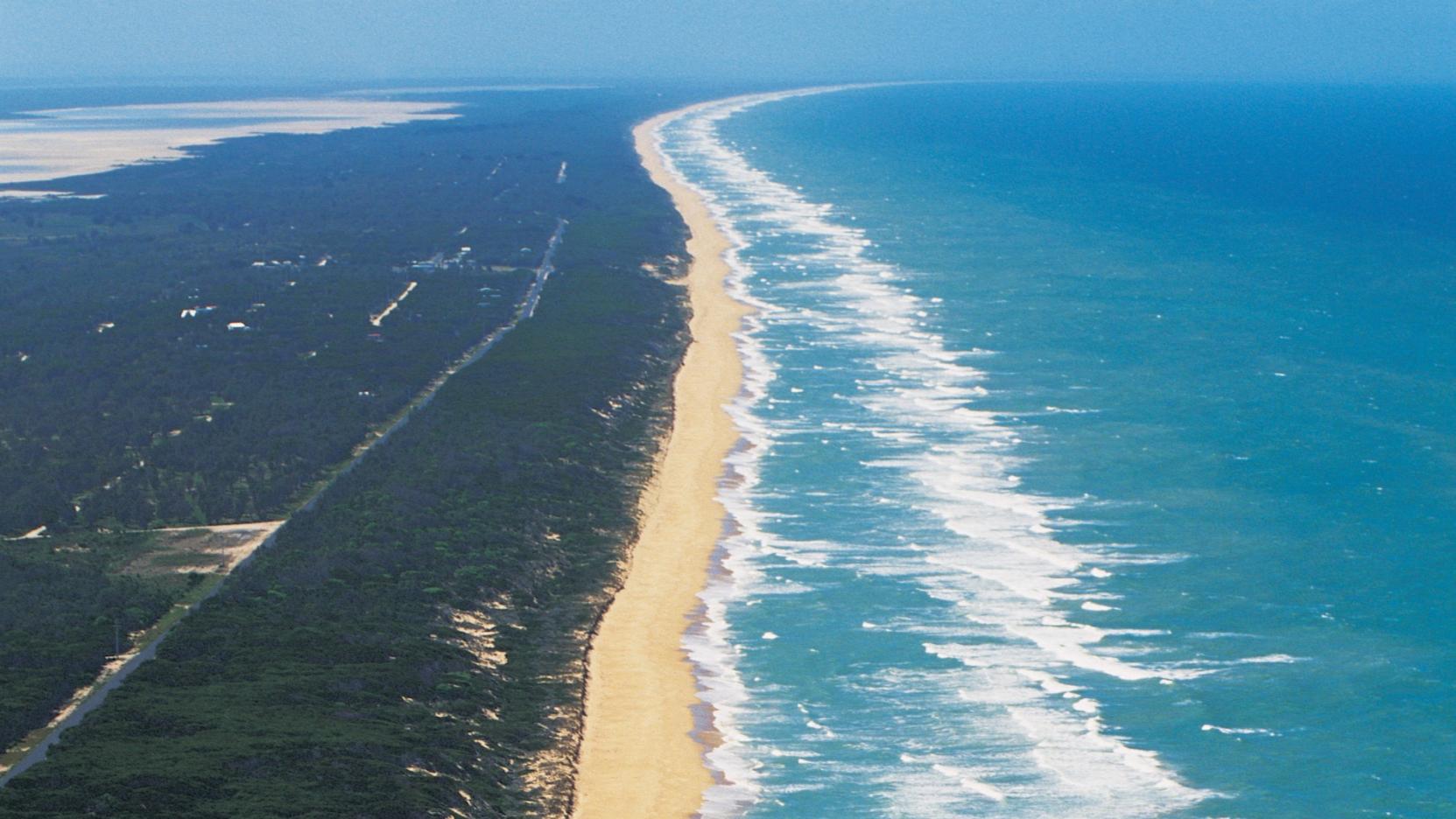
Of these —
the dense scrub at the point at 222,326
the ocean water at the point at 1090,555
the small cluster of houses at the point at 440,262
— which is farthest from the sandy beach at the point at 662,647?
the small cluster of houses at the point at 440,262

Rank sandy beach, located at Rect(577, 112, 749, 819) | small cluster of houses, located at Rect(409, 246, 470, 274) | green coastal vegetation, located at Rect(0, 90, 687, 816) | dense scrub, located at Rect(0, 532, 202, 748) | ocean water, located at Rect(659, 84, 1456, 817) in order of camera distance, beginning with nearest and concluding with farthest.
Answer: green coastal vegetation, located at Rect(0, 90, 687, 816)
sandy beach, located at Rect(577, 112, 749, 819)
ocean water, located at Rect(659, 84, 1456, 817)
dense scrub, located at Rect(0, 532, 202, 748)
small cluster of houses, located at Rect(409, 246, 470, 274)

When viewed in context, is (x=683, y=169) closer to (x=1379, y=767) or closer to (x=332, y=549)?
(x=332, y=549)

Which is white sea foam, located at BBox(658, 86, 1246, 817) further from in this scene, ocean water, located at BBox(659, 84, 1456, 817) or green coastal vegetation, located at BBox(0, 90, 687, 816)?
green coastal vegetation, located at BBox(0, 90, 687, 816)

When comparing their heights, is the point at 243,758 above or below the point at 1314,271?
below

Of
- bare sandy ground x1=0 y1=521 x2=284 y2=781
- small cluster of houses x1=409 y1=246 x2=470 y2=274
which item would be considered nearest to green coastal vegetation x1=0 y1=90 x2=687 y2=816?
bare sandy ground x1=0 y1=521 x2=284 y2=781

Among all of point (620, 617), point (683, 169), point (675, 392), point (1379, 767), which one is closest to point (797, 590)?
point (620, 617)

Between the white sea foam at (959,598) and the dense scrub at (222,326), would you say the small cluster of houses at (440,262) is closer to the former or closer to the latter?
the dense scrub at (222,326)

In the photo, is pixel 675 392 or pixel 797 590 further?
pixel 675 392
